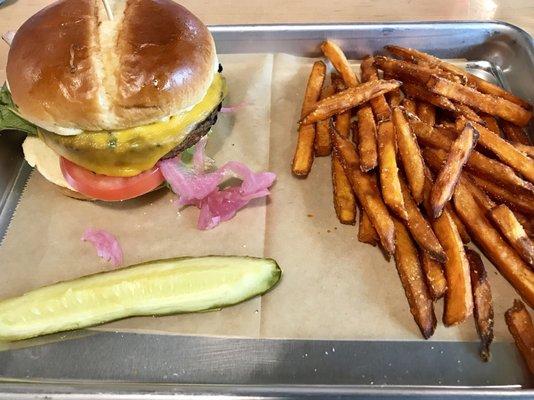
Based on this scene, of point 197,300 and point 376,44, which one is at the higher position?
point 376,44

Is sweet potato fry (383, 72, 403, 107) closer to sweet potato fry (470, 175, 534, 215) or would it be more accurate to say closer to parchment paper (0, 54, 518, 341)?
A: parchment paper (0, 54, 518, 341)

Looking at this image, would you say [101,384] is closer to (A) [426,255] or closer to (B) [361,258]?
(B) [361,258]

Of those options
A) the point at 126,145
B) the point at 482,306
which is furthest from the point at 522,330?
the point at 126,145

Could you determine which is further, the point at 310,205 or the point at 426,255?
the point at 310,205

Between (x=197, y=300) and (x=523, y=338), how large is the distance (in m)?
1.21

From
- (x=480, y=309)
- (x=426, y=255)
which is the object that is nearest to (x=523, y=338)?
(x=480, y=309)

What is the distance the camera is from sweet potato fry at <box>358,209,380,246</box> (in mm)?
2199

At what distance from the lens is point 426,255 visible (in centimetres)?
202

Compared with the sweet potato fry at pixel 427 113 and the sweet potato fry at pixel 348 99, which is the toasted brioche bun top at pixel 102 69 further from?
the sweet potato fry at pixel 427 113

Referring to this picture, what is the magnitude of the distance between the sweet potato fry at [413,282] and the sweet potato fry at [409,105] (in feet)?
2.12

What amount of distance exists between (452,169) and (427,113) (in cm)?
52

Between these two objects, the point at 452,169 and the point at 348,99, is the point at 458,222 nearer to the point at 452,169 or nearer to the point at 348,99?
the point at 452,169

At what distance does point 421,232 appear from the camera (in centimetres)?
201

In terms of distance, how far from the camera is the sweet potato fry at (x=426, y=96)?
7.79ft
